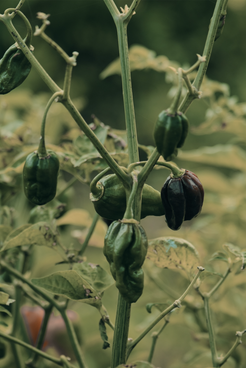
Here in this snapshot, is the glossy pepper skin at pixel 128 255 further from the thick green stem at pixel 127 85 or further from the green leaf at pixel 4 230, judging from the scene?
the green leaf at pixel 4 230

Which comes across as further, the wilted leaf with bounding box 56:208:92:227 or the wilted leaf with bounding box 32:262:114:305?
the wilted leaf with bounding box 56:208:92:227

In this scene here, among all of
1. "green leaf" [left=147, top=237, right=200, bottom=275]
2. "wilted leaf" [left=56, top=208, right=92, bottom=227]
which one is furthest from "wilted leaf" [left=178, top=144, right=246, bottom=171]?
"green leaf" [left=147, top=237, right=200, bottom=275]

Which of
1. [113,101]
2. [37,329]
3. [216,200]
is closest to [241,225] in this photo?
[216,200]

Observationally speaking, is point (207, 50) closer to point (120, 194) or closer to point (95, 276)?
point (120, 194)

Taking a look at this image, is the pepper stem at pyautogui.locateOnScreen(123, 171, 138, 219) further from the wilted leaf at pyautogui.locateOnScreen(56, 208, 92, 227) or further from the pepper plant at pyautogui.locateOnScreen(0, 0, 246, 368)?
the wilted leaf at pyautogui.locateOnScreen(56, 208, 92, 227)

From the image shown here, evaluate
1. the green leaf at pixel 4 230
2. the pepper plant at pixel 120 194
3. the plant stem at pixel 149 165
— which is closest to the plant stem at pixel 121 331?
the pepper plant at pixel 120 194

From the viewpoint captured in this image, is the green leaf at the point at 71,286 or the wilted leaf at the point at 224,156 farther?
the wilted leaf at the point at 224,156

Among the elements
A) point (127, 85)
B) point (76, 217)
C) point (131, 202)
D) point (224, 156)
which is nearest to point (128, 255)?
point (131, 202)
